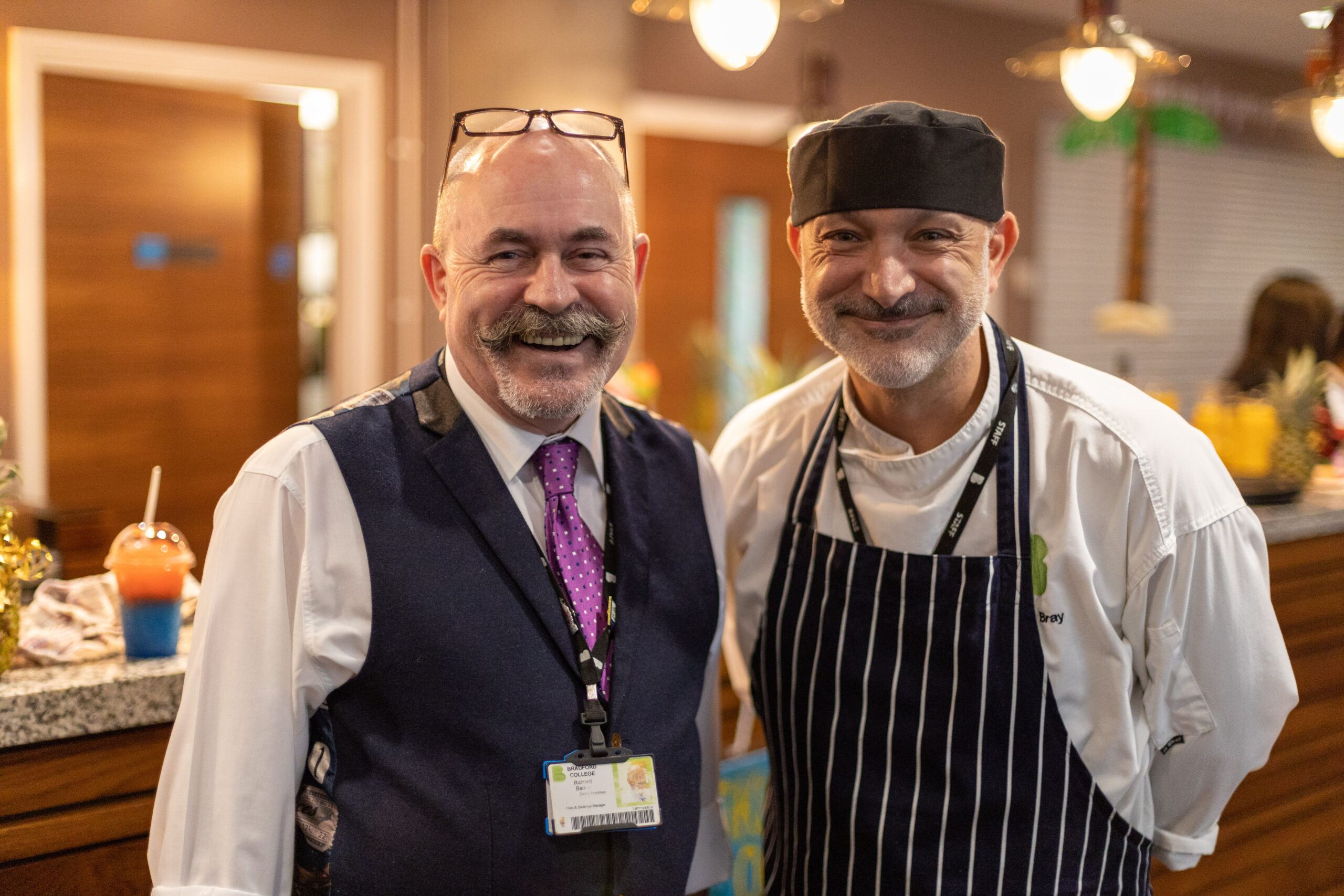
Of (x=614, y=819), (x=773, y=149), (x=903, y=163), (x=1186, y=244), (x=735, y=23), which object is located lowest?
(x=614, y=819)

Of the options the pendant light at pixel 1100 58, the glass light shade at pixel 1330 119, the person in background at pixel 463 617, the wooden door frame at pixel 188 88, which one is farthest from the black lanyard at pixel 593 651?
the wooden door frame at pixel 188 88

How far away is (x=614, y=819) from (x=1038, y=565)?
70cm

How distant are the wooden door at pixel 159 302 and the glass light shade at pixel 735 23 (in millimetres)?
2798

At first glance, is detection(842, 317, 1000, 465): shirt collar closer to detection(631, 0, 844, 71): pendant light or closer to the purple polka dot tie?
the purple polka dot tie

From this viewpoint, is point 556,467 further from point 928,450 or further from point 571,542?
point 928,450

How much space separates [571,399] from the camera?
1.46 meters

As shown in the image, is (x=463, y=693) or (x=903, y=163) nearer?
(x=463, y=693)

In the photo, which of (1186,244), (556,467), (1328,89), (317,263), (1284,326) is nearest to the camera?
(556,467)

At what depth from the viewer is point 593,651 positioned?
1471 mm

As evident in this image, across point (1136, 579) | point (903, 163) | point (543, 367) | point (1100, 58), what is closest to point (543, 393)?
point (543, 367)

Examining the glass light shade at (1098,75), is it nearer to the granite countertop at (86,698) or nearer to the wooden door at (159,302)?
the granite countertop at (86,698)

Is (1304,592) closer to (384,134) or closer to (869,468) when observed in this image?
(869,468)

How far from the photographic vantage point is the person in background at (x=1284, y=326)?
4219mm

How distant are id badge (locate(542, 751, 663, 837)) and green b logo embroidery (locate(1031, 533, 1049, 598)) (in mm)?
612
